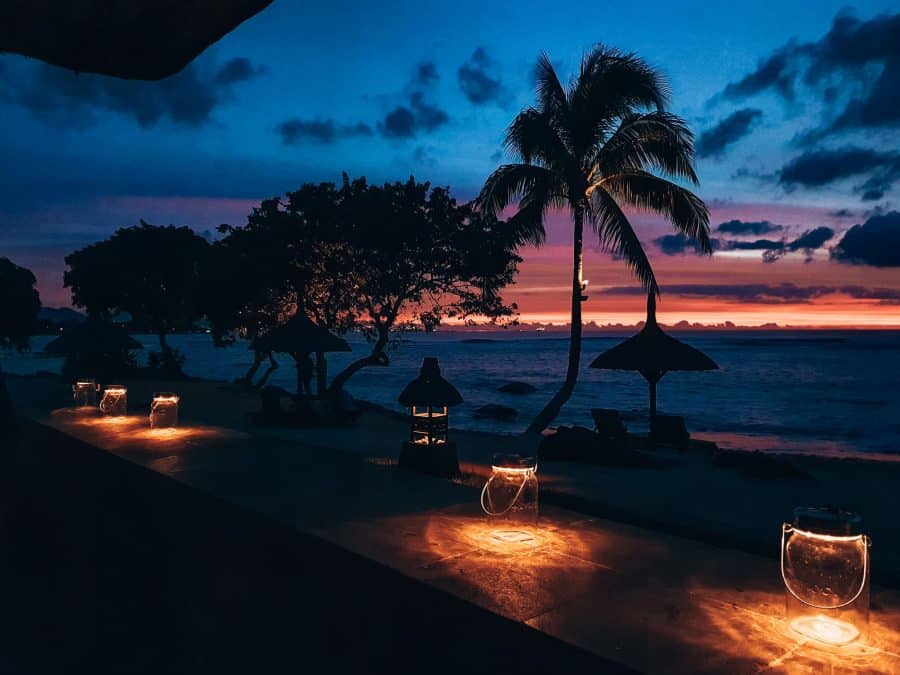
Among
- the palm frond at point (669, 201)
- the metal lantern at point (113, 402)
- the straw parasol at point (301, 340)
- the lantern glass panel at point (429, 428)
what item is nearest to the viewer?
the lantern glass panel at point (429, 428)

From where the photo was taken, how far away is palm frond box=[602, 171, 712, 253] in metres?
14.9

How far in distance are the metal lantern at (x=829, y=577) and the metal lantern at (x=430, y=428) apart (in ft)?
15.9

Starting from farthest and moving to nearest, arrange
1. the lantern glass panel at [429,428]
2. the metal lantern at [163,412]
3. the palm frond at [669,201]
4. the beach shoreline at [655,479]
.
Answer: the palm frond at [669,201]
the metal lantern at [163,412]
the lantern glass panel at [429,428]
the beach shoreline at [655,479]

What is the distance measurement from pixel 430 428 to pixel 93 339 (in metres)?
13.1

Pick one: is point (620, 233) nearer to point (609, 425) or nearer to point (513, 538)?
point (609, 425)

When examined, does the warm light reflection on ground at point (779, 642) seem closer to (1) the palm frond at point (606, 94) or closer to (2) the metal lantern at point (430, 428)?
(2) the metal lantern at point (430, 428)

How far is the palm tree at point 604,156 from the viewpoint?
14.7 m

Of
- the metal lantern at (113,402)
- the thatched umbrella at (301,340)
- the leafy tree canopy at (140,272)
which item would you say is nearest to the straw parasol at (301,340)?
the thatched umbrella at (301,340)

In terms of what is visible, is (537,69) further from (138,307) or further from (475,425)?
(138,307)

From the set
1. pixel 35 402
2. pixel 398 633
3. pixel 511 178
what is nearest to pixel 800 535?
pixel 398 633

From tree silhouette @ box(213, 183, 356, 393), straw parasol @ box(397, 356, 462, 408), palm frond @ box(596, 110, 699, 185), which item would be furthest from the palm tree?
straw parasol @ box(397, 356, 462, 408)

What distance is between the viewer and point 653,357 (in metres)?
12.1

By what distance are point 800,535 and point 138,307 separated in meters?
35.1

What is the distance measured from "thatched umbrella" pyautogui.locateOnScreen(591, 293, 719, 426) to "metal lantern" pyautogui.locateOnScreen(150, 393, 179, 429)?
8.28 m
